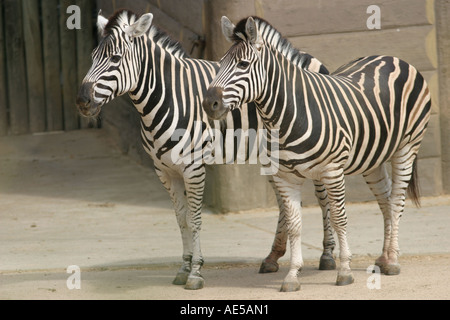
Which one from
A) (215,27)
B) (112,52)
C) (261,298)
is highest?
(215,27)

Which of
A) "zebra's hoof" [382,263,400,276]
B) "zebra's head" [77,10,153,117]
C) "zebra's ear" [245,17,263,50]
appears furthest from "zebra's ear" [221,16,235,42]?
"zebra's hoof" [382,263,400,276]

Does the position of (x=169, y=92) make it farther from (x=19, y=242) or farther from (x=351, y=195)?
(x=351, y=195)

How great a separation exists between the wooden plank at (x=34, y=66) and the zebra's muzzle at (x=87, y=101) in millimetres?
7064

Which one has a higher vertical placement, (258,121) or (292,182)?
(258,121)

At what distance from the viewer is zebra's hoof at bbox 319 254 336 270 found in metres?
6.35

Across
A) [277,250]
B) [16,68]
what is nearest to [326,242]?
[277,250]

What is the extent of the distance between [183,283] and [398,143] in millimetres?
1962

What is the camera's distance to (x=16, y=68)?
12.3 meters

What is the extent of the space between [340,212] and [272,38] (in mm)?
1330

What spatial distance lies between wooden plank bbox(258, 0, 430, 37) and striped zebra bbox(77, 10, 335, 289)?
2.90 m

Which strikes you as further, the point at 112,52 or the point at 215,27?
the point at 215,27

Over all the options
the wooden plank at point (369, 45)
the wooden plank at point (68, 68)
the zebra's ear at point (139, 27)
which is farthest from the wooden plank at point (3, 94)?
the zebra's ear at point (139, 27)

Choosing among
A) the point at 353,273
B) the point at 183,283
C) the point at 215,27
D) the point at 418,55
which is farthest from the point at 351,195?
the point at 183,283

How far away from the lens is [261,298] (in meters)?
5.47
